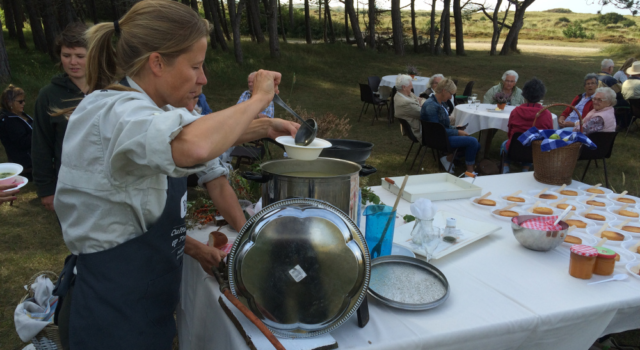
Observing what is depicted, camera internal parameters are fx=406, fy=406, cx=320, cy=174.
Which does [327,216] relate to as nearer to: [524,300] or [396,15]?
[524,300]

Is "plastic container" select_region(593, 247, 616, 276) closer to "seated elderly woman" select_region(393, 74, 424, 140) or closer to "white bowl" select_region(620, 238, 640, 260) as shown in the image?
"white bowl" select_region(620, 238, 640, 260)

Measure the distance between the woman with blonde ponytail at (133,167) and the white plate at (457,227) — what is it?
0.95m

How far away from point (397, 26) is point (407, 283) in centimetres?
1804

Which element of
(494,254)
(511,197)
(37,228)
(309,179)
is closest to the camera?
(309,179)

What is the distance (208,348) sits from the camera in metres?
1.43

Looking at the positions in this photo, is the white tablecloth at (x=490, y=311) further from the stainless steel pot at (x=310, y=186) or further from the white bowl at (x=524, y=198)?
the white bowl at (x=524, y=198)

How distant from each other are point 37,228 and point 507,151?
539cm

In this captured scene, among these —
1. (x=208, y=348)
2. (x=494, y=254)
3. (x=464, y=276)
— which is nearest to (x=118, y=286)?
(x=208, y=348)

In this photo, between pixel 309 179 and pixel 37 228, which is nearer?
pixel 309 179

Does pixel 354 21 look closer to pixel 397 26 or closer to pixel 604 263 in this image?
pixel 397 26

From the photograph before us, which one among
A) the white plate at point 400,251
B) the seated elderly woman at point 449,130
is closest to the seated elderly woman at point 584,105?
the seated elderly woman at point 449,130

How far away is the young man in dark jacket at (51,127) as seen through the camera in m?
2.34

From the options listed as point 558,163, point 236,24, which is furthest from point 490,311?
point 236,24

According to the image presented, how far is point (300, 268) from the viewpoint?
100 cm
